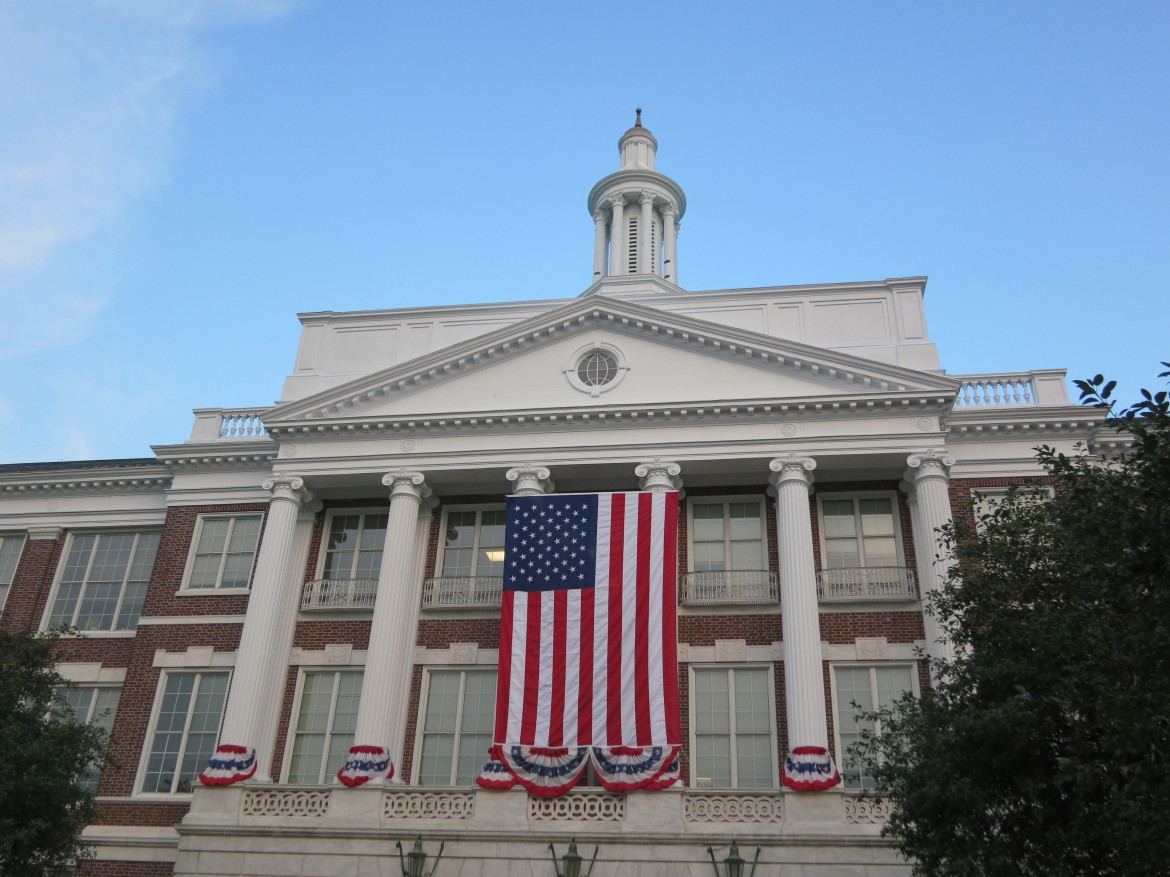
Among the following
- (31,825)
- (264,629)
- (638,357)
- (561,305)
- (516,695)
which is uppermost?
(561,305)

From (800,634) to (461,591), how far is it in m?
8.60

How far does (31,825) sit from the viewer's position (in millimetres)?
19344

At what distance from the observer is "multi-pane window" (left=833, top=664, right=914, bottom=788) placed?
24562 millimetres

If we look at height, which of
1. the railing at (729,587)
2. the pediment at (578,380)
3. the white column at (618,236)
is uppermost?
the white column at (618,236)

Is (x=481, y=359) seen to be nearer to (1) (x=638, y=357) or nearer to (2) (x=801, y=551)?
(1) (x=638, y=357)

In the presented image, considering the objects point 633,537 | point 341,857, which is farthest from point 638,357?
point 341,857

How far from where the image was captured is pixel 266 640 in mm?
25859

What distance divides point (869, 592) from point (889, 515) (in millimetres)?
2352

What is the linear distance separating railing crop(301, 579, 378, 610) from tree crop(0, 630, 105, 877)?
282 inches

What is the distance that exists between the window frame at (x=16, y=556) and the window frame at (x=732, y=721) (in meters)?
19.3

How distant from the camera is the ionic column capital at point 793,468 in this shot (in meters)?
25.9

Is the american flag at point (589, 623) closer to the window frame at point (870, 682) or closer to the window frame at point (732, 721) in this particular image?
the window frame at point (732, 721)

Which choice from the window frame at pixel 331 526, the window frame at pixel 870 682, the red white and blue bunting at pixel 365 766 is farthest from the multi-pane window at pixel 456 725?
the window frame at pixel 870 682

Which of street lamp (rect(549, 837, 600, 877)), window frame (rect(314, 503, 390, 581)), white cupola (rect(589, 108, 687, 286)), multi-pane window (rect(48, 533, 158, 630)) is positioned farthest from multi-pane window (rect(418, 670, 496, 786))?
white cupola (rect(589, 108, 687, 286))
